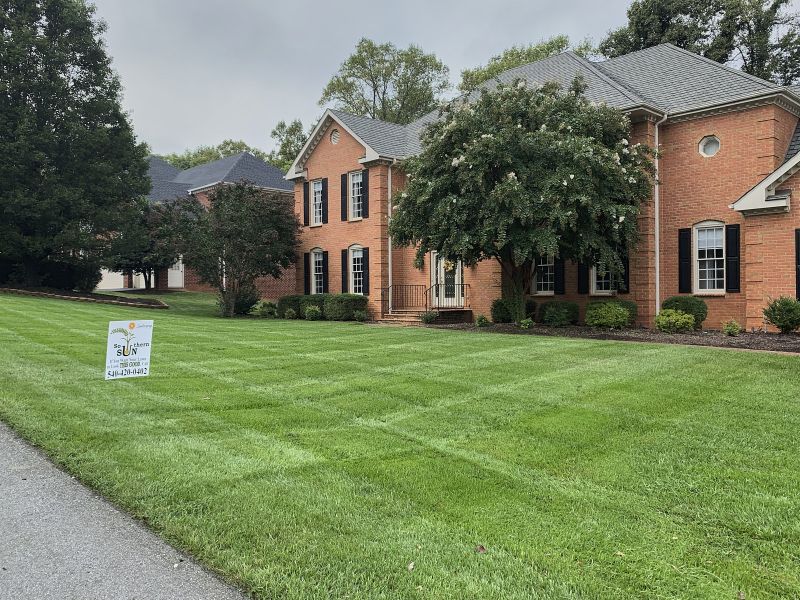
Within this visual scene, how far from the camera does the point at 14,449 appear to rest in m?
4.70

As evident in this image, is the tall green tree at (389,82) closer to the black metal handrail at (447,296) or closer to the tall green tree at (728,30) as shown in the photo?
the tall green tree at (728,30)

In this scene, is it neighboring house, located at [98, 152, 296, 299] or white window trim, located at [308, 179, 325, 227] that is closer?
white window trim, located at [308, 179, 325, 227]

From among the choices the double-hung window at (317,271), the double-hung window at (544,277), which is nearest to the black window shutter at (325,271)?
the double-hung window at (317,271)

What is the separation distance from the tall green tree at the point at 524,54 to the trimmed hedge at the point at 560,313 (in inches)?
781

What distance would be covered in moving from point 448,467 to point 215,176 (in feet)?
108

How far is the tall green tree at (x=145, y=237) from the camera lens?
20906 mm

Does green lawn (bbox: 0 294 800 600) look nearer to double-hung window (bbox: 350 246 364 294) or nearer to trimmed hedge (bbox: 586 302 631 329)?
trimmed hedge (bbox: 586 302 631 329)

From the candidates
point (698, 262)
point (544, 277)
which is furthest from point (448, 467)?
point (544, 277)

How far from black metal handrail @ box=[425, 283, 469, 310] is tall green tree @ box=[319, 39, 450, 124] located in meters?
23.7

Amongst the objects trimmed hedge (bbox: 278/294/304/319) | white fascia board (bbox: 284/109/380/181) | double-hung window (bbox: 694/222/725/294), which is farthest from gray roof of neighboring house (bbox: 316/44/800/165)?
trimmed hedge (bbox: 278/294/304/319)

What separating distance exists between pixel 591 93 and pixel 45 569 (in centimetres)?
1758

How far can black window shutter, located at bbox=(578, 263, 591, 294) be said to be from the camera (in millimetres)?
16328

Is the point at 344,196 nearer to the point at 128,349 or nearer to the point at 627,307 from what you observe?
the point at 627,307

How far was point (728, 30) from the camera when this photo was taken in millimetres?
25219
